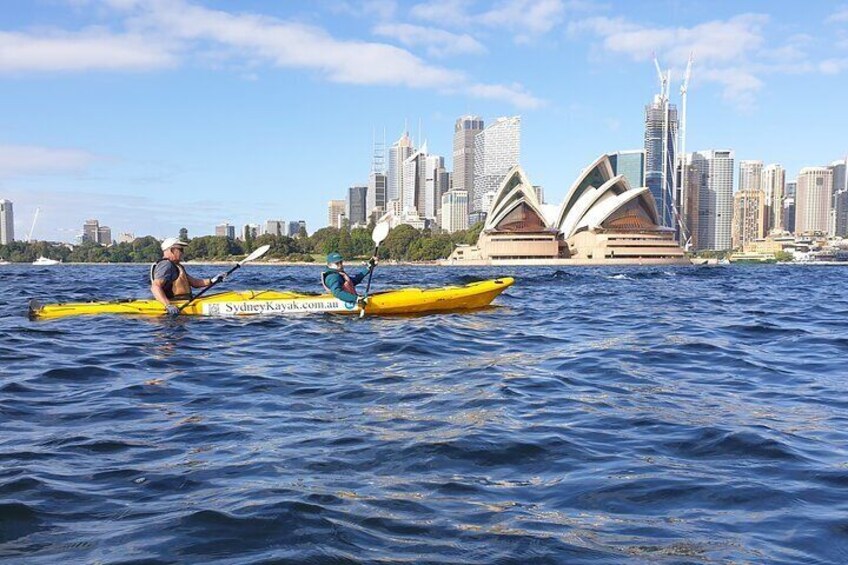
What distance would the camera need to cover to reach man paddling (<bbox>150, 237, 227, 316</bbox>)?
13.6 metres

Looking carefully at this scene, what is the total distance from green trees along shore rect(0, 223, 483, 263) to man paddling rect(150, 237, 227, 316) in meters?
126

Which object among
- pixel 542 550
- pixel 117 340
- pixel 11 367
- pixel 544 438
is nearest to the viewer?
pixel 542 550

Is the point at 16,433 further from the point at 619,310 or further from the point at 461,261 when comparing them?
the point at 461,261

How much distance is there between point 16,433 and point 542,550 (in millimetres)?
4358

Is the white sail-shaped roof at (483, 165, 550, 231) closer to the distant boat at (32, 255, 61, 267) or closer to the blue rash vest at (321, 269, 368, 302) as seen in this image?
the distant boat at (32, 255, 61, 267)

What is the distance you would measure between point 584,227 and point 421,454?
11861 centimetres

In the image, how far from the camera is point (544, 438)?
561cm

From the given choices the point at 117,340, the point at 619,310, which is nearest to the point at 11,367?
the point at 117,340

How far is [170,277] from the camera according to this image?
1396cm

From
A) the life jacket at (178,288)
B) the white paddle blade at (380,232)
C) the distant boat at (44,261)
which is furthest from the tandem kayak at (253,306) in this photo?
the distant boat at (44,261)

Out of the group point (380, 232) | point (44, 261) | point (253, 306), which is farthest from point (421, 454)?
point (44, 261)

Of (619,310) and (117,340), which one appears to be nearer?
(117,340)

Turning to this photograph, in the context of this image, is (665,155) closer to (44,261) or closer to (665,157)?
(665,157)

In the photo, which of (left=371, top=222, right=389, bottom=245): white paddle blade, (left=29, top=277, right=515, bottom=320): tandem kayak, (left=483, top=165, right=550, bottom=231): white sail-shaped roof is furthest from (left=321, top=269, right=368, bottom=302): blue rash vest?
(left=483, top=165, right=550, bottom=231): white sail-shaped roof
